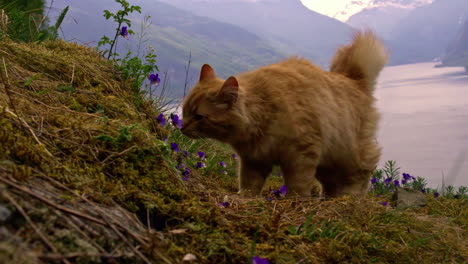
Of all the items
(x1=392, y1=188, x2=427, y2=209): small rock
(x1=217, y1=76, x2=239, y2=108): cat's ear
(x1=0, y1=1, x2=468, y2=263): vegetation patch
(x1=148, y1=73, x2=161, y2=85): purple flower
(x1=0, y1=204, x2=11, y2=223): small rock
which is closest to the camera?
(x1=0, y1=204, x2=11, y2=223): small rock

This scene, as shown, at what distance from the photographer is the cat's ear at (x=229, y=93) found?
118 inches

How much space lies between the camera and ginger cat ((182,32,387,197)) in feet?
10.2

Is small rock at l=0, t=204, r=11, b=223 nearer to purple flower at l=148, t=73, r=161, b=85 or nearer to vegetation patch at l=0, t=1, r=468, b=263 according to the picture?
vegetation patch at l=0, t=1, r=468, b=263

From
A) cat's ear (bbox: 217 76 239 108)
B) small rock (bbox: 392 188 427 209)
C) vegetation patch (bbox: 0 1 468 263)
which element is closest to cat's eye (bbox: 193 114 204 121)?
cat's ear (bbox: 217 76 239 108)

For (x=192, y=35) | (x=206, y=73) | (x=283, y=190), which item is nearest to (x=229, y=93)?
(x=206, y=73)

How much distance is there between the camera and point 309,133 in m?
3.17

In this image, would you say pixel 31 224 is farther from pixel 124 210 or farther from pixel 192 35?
pixel 192 35

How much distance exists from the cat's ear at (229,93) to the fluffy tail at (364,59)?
1.46m

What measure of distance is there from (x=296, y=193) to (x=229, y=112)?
0.79 meters

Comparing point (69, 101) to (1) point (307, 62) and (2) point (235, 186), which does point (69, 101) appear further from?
(1) point (307, 62)

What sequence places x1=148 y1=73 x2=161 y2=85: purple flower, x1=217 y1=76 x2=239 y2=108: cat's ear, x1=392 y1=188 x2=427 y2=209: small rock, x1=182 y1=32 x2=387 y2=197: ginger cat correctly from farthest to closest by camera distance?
1. x1=148 y1=73 x2=161 y2=85: purple flower
2. x1=392 y1=188 x2=427 y2=209: small rock
3. x1=182 y1=32 x2=387 y2=197: ginger cat
4. x1=217 y1=76 x2=239 y2=108: cat's ear

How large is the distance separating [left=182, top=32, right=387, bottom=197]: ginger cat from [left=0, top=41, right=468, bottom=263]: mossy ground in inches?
17.7

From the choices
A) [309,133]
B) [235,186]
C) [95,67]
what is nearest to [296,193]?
[309,133]

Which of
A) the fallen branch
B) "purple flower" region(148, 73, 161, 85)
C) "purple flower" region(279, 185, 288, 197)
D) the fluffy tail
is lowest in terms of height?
"purple flower" region(279, 185, 288, 197)
